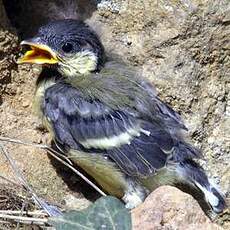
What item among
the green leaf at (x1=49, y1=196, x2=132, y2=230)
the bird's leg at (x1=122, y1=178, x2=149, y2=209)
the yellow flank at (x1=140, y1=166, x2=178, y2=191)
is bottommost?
the bird's leg at (x1=122, y1=178, x2=149, y2=209)

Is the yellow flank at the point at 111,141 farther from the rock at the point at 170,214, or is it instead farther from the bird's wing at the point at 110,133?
the rock at the point at 170,214

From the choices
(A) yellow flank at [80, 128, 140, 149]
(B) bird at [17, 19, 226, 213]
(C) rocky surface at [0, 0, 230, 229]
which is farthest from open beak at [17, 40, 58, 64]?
(A) yellow flank at [80, 128, 140, 149]

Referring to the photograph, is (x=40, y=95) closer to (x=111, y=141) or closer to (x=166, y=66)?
(x=111, y=141)

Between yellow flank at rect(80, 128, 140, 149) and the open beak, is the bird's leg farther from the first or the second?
the open beak

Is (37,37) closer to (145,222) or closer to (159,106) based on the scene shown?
(159,106)

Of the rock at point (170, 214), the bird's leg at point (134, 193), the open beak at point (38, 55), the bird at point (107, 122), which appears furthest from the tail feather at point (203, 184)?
the open beak at point (38, 55)

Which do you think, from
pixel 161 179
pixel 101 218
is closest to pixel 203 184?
pixel 161 179
